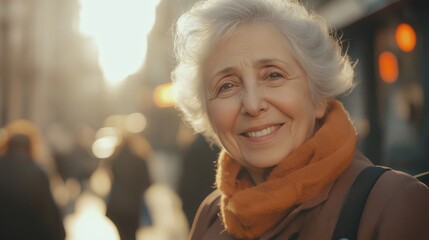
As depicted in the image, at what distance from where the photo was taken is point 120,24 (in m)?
28.5

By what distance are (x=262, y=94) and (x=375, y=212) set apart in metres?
0.61

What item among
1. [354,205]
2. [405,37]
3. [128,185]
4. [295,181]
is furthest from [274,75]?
[128,185]

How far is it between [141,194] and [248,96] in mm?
6516

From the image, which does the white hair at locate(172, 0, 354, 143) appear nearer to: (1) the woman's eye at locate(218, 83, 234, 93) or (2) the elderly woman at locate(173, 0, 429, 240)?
(2) the elderly woman at locate(173, 0, 429, 240)

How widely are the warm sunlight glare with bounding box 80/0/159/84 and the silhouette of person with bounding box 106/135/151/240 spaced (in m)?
3.81

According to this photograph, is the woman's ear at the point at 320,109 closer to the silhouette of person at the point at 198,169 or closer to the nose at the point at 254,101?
the nose at the point at 254,101

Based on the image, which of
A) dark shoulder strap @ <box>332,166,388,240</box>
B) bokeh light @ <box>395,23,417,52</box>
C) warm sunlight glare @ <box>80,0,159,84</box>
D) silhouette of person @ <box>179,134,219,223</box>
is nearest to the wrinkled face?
dark shoulder strap @ <box>332,166,388,240</box>

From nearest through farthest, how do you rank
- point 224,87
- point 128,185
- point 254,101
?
point 254,101, point 224,87, point 128,185

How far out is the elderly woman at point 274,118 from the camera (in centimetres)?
265

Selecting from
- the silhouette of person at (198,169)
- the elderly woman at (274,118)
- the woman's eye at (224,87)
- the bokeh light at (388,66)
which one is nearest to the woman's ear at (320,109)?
the elderly woman at (274,118)

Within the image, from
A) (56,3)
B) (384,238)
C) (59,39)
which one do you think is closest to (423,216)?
(384,238)

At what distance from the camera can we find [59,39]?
45812mm

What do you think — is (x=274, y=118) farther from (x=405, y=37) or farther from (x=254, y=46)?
(x=405, y=37)

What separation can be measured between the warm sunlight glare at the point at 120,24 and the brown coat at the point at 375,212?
1028 centimetres
